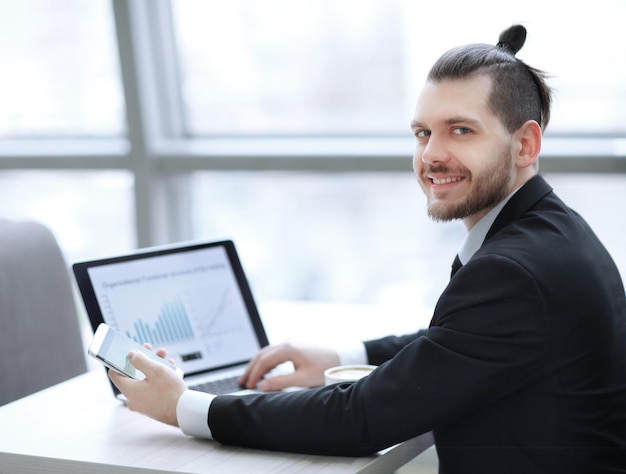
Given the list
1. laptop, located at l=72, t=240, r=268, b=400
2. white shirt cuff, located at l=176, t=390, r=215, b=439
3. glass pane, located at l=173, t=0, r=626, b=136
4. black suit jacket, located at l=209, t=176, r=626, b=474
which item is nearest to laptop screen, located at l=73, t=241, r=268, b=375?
laptop, located at l=72, t=240, r=268, b=400

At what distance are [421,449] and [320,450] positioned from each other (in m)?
0.26

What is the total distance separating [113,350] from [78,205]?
2.50 metres

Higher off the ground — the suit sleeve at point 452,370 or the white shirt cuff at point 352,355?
the suit sleeve at point 452,370

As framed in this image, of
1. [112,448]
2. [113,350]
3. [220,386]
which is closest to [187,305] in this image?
[220,386]

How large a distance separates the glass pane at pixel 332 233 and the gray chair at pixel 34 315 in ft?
3.67

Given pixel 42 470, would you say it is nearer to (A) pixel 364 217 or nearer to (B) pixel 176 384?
(B) pixel 176 384

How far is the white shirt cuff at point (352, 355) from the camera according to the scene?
6.35 ft

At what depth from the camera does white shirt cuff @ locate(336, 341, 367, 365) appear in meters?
1.93

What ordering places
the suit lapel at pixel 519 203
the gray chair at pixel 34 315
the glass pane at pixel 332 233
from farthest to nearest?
the glass pane at pixel 332 233 < the gray chair at pixel 34 315 < the suit lapel at pixel 519 203

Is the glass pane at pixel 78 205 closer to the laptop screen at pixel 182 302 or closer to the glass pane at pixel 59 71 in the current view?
the glass pane at pixel 59 71

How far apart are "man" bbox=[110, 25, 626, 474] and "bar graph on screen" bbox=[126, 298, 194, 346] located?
10.7 inches

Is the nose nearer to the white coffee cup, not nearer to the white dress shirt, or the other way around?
the white dress shirt

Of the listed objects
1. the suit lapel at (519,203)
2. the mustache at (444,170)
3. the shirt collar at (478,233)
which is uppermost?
the mustache at (444,170)

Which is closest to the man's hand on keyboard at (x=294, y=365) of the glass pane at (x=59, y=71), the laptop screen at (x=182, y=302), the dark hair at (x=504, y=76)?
the laptop screen at (x=182, y=302)
